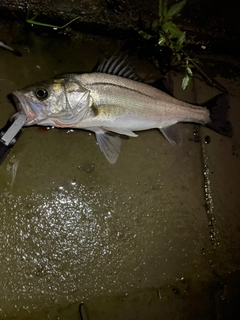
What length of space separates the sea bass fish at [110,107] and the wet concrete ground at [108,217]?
0.15 metres

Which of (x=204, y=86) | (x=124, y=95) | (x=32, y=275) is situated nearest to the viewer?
(x=32, y=275)

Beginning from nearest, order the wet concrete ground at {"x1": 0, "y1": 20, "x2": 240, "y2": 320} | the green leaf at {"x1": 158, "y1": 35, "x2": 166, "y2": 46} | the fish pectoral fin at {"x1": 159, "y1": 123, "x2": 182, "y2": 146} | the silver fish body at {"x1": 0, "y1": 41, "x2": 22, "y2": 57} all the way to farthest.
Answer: the wet concrete ground at {"x1": 0, "y1": 20, "x2": 240, "y2": 320} → the silver fish body at {"x1": 0, "y1": 41, "x2": 22, "y2": 57} → the green leaf at {"x1": 158, "y1": 35, "x2": 166, "y2": 46} → the fish pectoral fin at {"x1": 159, "y1": 123, "x2": 182, "y2": 146}

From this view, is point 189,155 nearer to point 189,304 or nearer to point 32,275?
point 189,304

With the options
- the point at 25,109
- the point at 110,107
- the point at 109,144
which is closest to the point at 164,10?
the point at 110,107

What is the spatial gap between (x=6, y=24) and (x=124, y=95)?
123cm

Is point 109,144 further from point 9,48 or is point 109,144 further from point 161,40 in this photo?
point 9,48

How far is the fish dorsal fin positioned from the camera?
3.20m

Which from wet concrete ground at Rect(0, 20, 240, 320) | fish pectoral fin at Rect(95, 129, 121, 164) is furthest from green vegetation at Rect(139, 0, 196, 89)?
fish pectoral fin at Rect(95, 129, 121, 164)

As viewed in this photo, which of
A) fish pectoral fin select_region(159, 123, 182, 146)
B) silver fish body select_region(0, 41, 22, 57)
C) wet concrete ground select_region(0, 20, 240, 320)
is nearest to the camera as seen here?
wet concrete ground select_region(0, 20, 240, 320)

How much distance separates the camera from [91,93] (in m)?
3.02

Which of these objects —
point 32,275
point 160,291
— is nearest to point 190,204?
point 160,291

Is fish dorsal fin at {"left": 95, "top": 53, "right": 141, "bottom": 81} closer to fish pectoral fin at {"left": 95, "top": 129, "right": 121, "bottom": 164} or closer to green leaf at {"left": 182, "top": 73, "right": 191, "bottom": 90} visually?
green leaf at {"left": 182, "top": 73, "right": 191, "bottom": 90}

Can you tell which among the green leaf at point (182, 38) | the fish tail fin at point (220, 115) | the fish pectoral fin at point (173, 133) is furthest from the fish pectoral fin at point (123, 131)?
the green leaf at point (182, 38)

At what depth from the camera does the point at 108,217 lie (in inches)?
127
